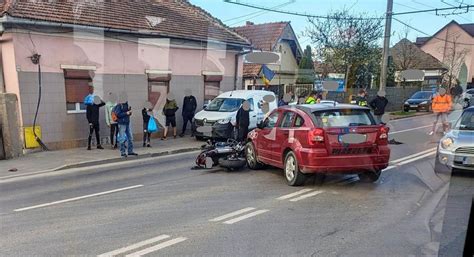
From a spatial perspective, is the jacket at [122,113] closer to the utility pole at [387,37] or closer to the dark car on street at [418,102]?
the utility pole at [387,37]

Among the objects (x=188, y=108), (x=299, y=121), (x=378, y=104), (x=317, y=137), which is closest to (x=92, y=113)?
(x=188, y=108)

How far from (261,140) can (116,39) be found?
7.33 m

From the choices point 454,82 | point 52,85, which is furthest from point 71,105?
point 454,82

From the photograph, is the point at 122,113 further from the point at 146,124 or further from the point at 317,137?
the point at 317,137

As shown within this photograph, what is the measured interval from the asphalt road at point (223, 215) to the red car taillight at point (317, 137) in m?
0.83

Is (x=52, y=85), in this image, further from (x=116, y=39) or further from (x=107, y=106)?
(x=116, y=39)

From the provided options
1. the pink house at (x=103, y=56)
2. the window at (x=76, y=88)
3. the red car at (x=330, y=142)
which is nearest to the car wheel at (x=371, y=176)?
the red car at (x=330, y=142)

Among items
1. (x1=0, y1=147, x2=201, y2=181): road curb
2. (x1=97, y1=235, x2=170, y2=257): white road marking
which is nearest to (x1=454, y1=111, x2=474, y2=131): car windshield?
(x1=97, y1=235, x2=170, y2=257): white road marking

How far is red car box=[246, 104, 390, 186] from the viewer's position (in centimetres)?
700

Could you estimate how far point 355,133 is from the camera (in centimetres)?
711

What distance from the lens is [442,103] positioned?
46.1 ft

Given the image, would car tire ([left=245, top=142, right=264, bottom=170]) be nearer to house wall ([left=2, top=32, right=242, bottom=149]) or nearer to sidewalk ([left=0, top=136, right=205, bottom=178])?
sidewalk ([left=0, top=136, right=205, bottom=178])

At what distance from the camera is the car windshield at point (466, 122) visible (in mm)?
8633

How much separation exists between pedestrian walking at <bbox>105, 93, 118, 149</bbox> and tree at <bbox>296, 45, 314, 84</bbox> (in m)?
18.5
